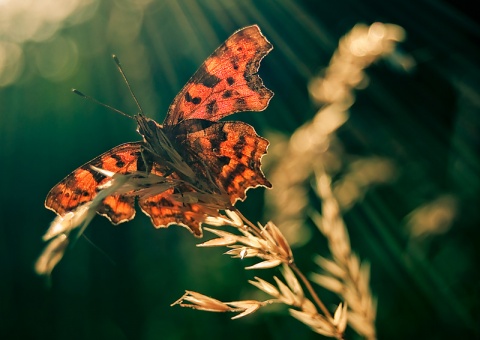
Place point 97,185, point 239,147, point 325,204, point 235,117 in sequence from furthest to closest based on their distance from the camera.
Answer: point 235,117, point 239,147, point 97,185, point 325,204

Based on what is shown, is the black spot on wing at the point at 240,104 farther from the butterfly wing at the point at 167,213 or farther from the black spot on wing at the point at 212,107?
the butterfly wing at the point at 167,213

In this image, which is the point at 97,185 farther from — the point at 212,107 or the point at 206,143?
the point at 212,107

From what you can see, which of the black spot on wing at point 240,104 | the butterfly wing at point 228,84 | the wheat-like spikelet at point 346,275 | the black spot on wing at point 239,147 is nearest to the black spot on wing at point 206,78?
the butterfly wing at point 228,84

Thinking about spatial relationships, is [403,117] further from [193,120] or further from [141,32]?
[141,32]

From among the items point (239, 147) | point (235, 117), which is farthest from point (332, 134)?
point (235, 117)

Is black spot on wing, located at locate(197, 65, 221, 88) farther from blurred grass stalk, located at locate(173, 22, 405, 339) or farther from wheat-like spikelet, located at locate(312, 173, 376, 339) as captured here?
wheat-like spikelet, located at locate(312, 173, 376, 339)

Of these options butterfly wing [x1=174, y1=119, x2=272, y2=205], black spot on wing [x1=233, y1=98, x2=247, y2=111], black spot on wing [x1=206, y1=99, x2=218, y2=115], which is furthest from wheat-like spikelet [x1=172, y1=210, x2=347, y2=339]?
black spot on wing [x1=206, y1=99, x2=218, y2=115]

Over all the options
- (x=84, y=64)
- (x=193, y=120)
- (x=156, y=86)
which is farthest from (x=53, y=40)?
(x=193, y=120)
